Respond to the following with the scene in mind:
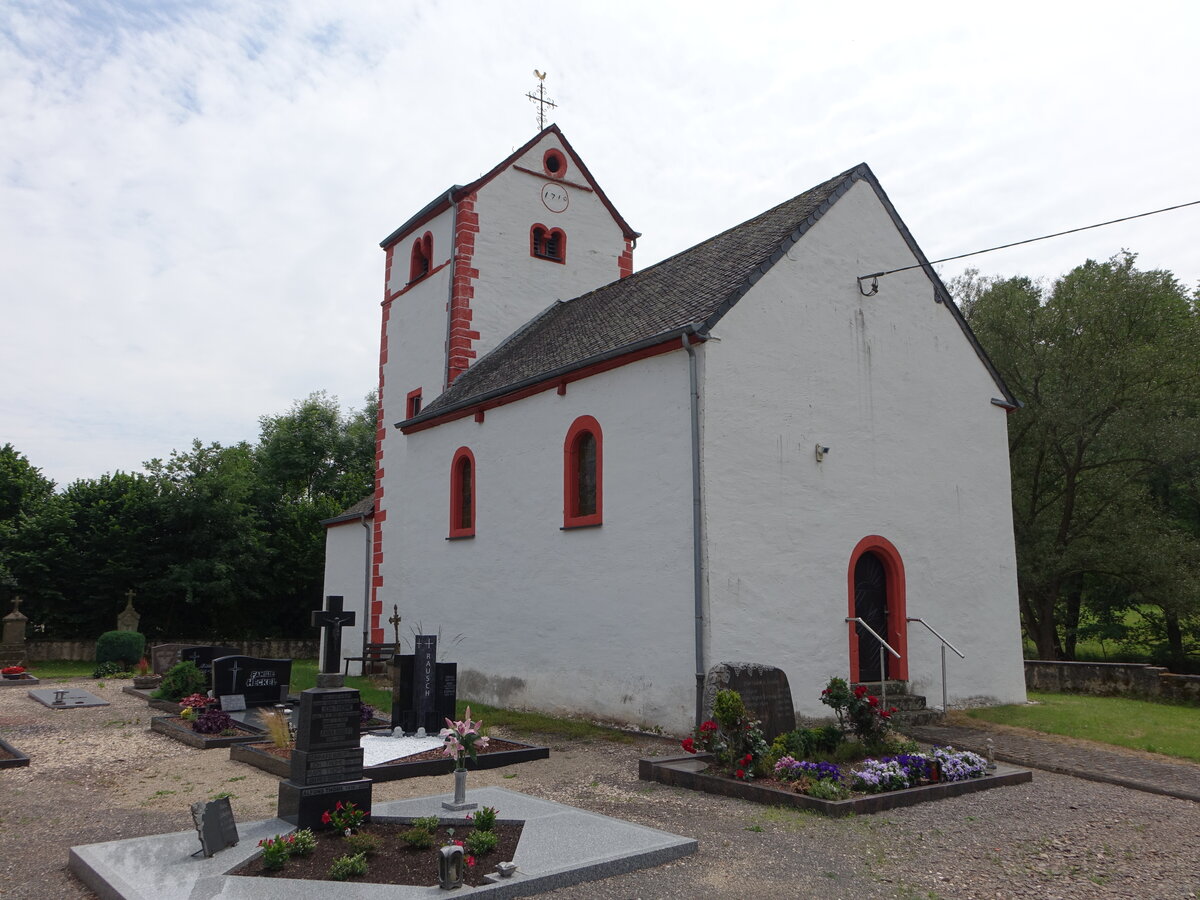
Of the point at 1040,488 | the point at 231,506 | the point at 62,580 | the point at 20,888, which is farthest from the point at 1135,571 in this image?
the point at 62,580

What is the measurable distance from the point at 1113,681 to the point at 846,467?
302 inches

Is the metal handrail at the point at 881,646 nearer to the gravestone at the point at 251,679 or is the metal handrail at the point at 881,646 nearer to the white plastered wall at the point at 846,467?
the white plastered wall at the point at 846,467

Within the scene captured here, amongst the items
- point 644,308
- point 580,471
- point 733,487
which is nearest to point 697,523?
point 733,487

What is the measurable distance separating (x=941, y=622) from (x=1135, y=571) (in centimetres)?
952

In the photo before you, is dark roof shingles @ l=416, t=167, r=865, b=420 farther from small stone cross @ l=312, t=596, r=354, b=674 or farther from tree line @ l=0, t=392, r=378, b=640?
tree line @ l=0, t=392, r=378, b=640

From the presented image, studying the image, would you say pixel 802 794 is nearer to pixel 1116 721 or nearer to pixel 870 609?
pixel 870 609

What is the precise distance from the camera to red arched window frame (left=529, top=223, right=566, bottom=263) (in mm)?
22219

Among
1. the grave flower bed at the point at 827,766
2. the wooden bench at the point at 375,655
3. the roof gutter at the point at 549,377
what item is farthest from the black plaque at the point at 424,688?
the wooden bench at the point at 375,655

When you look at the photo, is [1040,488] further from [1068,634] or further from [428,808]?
[428,808]

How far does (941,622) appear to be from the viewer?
1490cm

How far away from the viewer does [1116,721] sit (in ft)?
44.1

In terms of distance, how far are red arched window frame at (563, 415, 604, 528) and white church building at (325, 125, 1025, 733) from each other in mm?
45

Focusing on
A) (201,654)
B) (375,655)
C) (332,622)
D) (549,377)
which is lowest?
(375,655)

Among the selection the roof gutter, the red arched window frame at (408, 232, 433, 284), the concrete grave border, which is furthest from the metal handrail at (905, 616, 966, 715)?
the red arched window frame at (408, 232, 433, 284)
